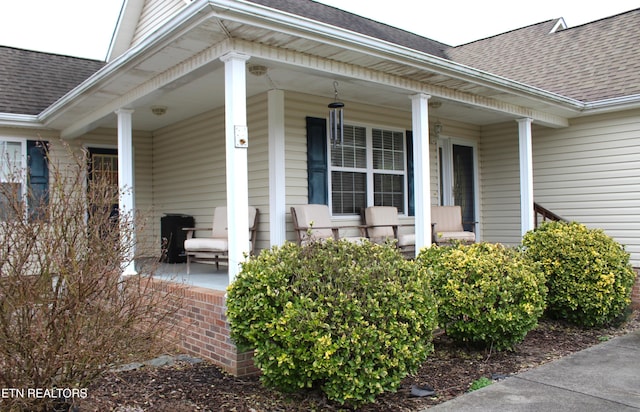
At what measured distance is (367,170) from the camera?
25.8ft

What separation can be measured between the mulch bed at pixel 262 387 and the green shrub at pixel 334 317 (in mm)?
192

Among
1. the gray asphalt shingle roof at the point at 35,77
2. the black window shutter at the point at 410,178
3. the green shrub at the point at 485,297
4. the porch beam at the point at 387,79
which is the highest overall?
the gray asphalt shingle roof at the point at 35,77

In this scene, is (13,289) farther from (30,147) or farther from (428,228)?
(30,147)

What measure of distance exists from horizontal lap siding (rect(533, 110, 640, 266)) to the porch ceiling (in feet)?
1.74

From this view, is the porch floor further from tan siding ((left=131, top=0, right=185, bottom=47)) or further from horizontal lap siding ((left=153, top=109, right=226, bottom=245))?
tan siding ((left=131, top=0, right=185, bottom=47))

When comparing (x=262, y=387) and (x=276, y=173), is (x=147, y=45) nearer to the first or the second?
(x=276, y=173)

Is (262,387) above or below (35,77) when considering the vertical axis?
below

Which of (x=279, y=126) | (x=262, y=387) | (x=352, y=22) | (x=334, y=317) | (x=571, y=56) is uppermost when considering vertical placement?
(x=352, y=22)

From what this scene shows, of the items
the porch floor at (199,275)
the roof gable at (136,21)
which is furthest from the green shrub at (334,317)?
the roof gable at (136,21)

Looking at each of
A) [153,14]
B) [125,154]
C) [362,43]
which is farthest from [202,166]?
[362,43]

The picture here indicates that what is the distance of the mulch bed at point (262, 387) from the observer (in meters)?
3.81

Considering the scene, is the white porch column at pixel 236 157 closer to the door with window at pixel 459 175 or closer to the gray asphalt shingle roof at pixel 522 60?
the gray asphalt shingle roof at pixel 522 60

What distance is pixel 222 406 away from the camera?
3.83 metres

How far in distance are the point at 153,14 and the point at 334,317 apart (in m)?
6.42
